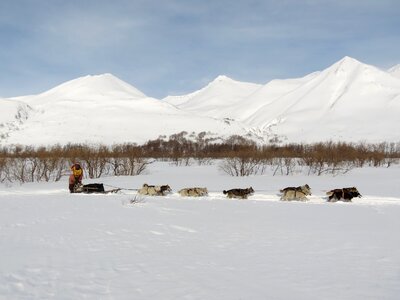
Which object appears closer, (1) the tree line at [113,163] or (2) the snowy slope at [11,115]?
(1) the tree line at [113,163]

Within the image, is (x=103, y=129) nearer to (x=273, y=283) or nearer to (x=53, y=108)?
(x=53, y=108)

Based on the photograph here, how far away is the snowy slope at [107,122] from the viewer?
109m

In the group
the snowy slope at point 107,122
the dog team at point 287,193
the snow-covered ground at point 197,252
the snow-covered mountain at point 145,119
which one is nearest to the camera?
the snow-covered ground at point 197,252

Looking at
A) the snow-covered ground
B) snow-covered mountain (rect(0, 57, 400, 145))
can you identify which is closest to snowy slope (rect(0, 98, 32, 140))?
snow-covered mountain (rect(0, 57, 400, 145))

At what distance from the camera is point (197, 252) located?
8.28m

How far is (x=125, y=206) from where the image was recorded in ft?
49.2

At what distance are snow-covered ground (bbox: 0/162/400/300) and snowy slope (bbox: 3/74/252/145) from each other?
303 ft

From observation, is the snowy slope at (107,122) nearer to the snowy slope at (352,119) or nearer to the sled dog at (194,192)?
the snowy slope at (352,119)

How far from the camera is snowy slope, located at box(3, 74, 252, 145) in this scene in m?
109

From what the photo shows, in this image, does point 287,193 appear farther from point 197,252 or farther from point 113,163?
point 113,163

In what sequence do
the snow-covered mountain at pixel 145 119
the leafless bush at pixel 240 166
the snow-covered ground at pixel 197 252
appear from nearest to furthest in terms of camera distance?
the snow-covered ground at pixel 197 252 → the leafless bush at pixel 240 166 → the snow-covered mountain at pixel 145 119

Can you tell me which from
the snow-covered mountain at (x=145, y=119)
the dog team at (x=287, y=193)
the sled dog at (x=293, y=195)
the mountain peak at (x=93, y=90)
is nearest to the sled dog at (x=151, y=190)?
the dog team at (x=287, y=193)

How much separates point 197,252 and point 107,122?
11900 centimetres

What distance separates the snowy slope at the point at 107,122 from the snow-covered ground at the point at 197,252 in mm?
92255
